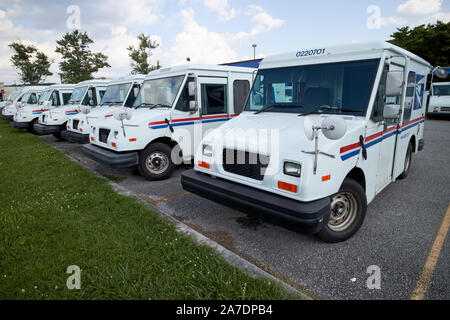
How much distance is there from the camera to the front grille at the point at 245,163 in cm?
328

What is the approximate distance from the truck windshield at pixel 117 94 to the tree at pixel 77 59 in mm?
23905

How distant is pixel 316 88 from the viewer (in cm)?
395

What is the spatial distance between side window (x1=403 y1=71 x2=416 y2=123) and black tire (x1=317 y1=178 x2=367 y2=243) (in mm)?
2172

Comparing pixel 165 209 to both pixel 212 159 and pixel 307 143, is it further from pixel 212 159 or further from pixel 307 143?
pixel 307 143

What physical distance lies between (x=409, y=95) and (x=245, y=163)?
11.2ft

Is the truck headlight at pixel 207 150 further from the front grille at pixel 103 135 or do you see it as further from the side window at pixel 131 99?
the side window at pixel 131 99

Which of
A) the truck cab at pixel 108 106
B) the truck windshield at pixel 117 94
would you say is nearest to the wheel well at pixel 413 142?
the truck cab at pixel 108 106

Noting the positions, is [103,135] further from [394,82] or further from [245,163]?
[394,82]

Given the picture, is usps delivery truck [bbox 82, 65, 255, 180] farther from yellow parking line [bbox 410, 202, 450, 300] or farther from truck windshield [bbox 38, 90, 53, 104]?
truck windshield [bbox 38, 90, 53, 104]

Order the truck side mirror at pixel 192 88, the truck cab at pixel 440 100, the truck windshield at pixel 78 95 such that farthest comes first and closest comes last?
1. the truck cab at pixel 440 100
2. the truck windshield at pixel 78 95
3. the truck side mirror at pixel 192 88

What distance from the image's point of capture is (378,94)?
3562 millimetres

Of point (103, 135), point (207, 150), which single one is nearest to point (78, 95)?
point (103, 135)

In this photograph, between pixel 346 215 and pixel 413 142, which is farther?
pixel 413 142
